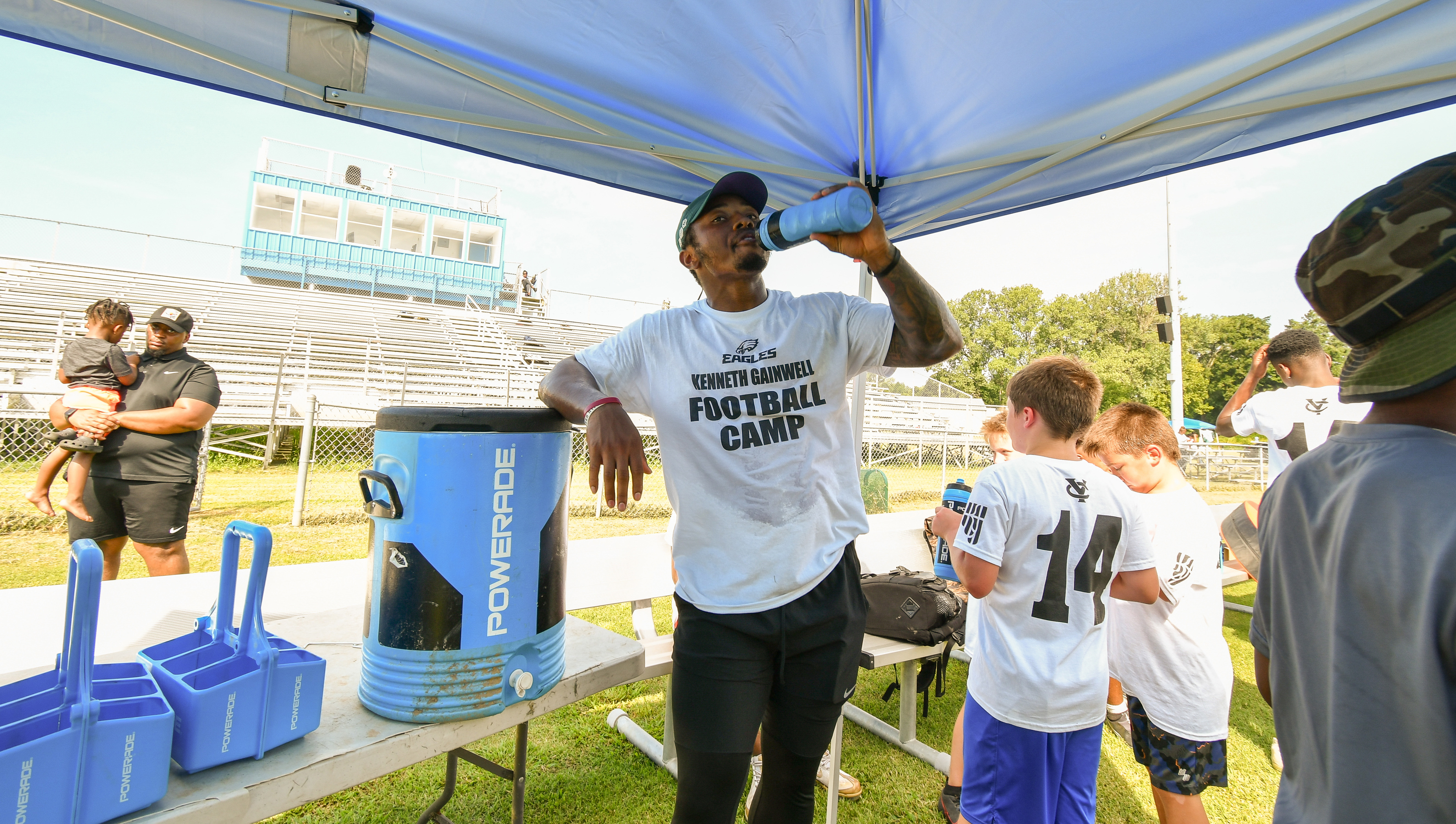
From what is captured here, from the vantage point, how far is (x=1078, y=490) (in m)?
2.02

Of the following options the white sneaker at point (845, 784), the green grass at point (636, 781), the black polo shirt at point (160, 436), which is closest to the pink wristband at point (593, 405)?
the green grass at point (636, 781)

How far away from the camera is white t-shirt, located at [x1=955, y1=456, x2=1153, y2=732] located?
189cm

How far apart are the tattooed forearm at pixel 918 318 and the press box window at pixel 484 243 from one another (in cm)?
3136

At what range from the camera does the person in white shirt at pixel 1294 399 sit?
380 cm

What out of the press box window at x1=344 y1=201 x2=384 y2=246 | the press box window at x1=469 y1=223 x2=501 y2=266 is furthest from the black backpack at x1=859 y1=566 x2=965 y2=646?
the press box window at x1=344 y1=201 x2=384 y2=246

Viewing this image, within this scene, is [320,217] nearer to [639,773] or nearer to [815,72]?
[639,773]

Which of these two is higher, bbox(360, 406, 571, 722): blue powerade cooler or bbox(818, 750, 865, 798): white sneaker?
bbox(360, 406, 571, 722): blue powerade cooler

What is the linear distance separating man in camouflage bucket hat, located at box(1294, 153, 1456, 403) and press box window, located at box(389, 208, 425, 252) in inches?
1266

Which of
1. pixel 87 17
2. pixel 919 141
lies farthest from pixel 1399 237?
pixel 87 17

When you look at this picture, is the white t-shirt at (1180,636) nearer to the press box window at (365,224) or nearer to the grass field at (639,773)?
the grass field at (639,773)

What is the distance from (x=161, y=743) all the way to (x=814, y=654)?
124 centimetres

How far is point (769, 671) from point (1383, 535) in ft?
3.89

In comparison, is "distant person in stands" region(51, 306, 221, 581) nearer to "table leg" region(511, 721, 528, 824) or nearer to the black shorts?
the black shorts

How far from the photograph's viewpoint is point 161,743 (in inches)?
37.5
